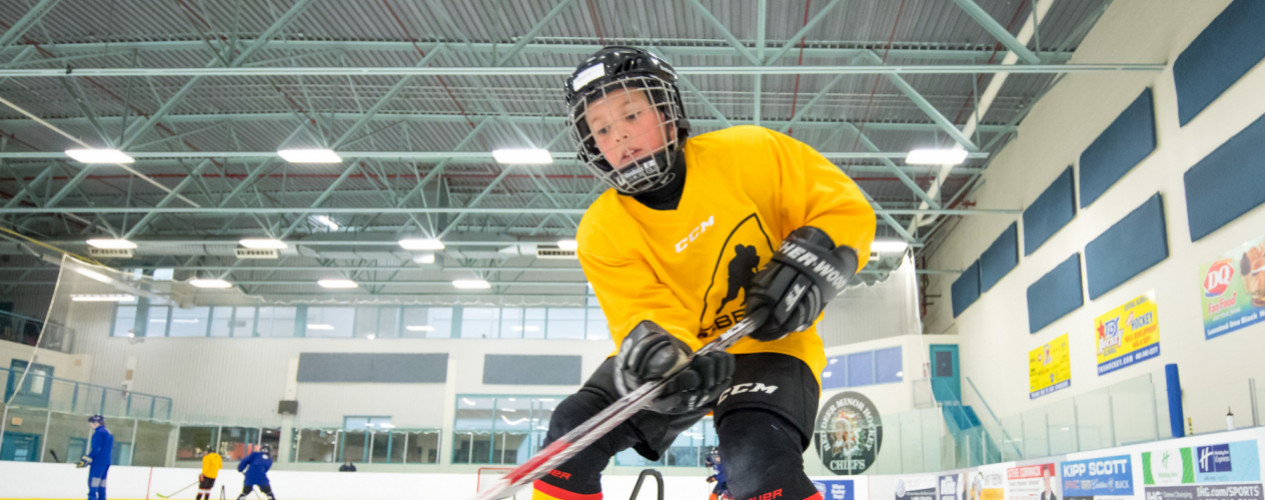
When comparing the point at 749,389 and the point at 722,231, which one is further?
the point at 722,231

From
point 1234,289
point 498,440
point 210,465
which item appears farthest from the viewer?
point 498,440

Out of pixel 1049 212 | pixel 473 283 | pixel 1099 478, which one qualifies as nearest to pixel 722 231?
pixel 1099 478

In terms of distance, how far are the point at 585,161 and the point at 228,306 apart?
27.3 m

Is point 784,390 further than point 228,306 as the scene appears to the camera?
No

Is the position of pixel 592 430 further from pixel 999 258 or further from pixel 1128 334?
pixel 999 258

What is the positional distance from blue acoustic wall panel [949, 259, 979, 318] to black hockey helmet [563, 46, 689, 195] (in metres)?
17.5

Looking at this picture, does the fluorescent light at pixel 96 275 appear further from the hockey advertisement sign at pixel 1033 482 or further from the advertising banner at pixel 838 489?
the hockey advertisement sign at pixel 1033 482

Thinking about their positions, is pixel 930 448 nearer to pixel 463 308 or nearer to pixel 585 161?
pixel 585 161

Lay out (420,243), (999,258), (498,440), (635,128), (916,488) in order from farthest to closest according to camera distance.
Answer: (498,440), (420,243), (999,258), (916,488), (635,128)

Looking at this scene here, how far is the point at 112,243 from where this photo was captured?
736 inches

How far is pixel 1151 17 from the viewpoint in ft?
34.6

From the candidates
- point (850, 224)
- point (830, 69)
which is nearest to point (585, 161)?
point (850, 224)

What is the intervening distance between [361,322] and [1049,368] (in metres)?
18.6

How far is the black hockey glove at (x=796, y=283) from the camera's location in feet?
5.65
